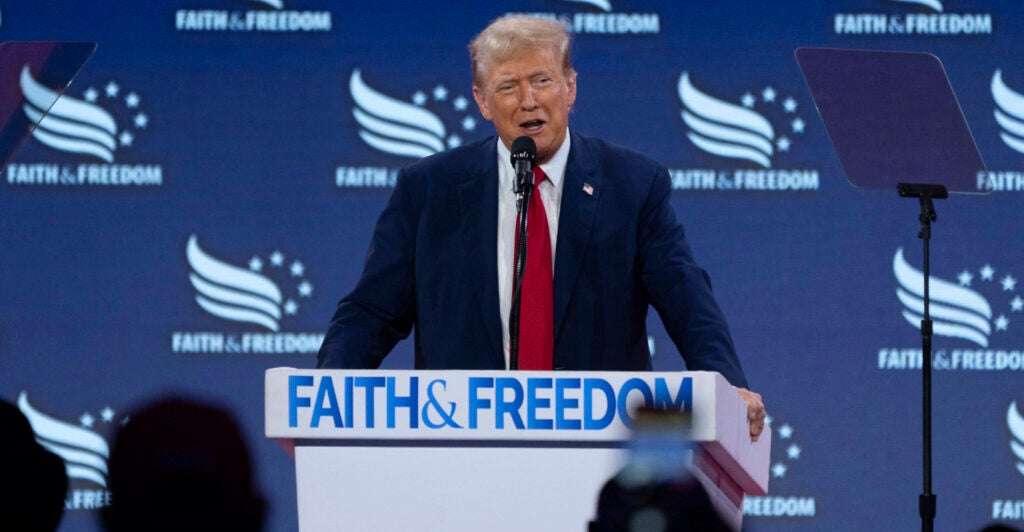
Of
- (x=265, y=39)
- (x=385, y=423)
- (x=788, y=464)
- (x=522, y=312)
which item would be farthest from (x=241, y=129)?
(x=385, y=423)

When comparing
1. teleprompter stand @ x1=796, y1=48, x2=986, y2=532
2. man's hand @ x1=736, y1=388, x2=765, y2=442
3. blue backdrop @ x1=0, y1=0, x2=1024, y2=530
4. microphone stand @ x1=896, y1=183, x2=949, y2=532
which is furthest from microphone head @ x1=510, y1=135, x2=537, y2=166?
blue backdrop @ x1=0, y1=0, x2=1024, y2=530

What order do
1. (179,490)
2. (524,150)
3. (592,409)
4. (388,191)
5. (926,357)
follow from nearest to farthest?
(179,490) → (592,409) → (524,150) → (926,357) → (388,191)

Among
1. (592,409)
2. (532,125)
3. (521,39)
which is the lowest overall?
(592,409)

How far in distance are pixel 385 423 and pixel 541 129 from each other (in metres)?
1.07

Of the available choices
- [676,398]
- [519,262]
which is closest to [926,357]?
[519,262]

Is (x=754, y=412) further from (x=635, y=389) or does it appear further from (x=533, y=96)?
(x=533, y=96)

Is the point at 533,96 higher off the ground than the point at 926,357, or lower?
higher

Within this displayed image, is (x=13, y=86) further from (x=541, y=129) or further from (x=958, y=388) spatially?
(x=958, y=388)

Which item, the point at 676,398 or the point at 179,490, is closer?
the point at 179,490

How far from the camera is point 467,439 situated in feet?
7.20

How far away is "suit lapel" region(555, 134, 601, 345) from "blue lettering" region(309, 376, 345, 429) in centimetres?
85

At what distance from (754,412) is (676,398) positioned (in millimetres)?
393

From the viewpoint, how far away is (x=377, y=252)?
3.13 meters

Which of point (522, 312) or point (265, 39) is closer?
point (522, 312)
